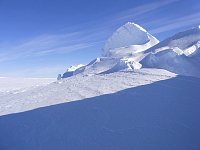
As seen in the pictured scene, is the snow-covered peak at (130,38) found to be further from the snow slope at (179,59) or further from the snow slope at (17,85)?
the snow slope at (17,85)

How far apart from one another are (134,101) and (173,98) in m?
3.91

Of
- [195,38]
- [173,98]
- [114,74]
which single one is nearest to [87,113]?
[173,98]

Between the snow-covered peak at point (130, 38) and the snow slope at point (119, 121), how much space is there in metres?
30.4

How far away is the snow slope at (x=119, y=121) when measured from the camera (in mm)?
27109

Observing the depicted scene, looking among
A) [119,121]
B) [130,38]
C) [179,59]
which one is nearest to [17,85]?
[130,38]

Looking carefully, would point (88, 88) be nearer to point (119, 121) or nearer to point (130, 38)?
point (119, 121)

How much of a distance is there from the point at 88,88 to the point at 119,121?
48.4ft

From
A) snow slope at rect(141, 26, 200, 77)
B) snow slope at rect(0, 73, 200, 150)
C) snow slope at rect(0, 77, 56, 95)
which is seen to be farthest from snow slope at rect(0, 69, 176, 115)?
snow slope at rect(0, 77, 56, 95)

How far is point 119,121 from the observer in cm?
3139

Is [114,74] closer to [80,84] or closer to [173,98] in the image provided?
[80,84]

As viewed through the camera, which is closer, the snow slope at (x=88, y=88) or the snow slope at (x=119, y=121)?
the snow slope at (x=119, y=121)

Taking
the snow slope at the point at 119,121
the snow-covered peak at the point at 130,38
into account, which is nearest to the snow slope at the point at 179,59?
the snow slope at the point at 119,121

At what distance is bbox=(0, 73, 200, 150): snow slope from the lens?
27109 millimetres

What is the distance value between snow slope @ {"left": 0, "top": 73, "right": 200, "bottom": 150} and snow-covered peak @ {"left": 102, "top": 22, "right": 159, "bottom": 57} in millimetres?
30355
